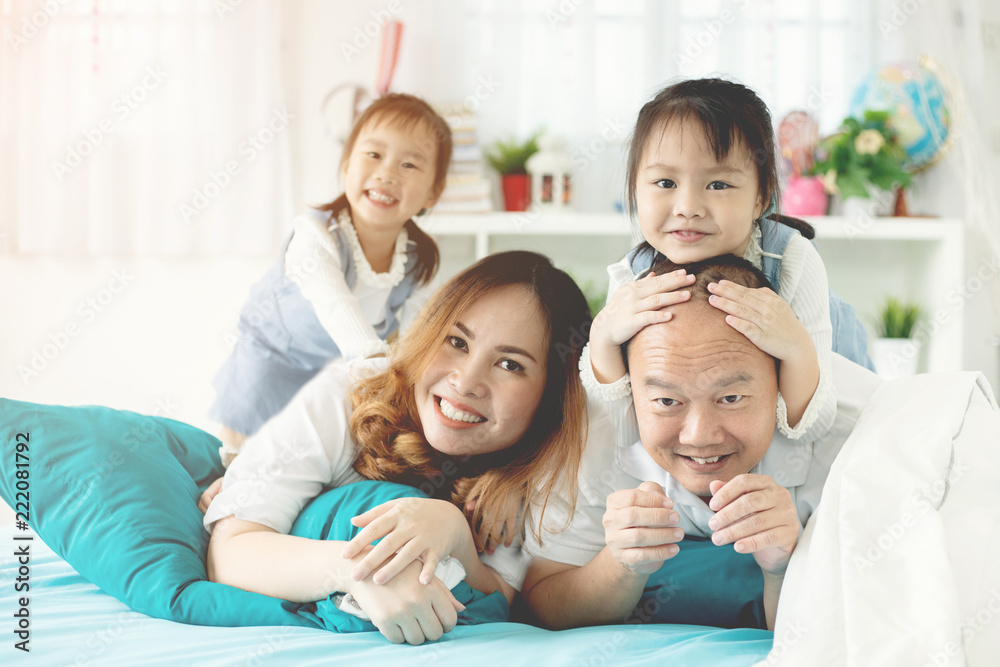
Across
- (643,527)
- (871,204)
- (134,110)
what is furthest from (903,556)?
(134,110)

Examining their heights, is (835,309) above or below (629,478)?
above

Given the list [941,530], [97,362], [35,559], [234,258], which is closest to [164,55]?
[234,258]

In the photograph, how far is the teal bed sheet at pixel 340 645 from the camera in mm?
771

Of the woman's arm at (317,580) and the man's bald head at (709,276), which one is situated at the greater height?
the man's bald head at (709,276)

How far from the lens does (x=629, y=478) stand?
1.02 metres

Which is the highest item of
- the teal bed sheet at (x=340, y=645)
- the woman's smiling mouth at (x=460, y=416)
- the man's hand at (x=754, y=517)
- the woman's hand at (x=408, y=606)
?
the woman's smiling mouth at (x=460, y=416)

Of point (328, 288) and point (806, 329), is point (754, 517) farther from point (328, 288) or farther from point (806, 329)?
point (328, 288)

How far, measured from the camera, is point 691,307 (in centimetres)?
89

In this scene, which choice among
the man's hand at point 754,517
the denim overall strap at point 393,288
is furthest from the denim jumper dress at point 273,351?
the man's hand at point 754,517

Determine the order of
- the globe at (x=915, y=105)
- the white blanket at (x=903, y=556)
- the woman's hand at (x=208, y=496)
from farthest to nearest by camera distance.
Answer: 1. the globe at (x=915, y=105)
2. the woman's hand at (x=208, y=496)
3. the white blanket at (x=903, y=556)

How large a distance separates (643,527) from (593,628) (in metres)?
0.15

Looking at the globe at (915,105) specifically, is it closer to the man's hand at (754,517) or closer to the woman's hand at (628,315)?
the woman's hand at (628,315)

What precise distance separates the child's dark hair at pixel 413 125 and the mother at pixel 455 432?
751 mm

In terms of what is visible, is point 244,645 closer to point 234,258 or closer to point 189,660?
point 189,660
